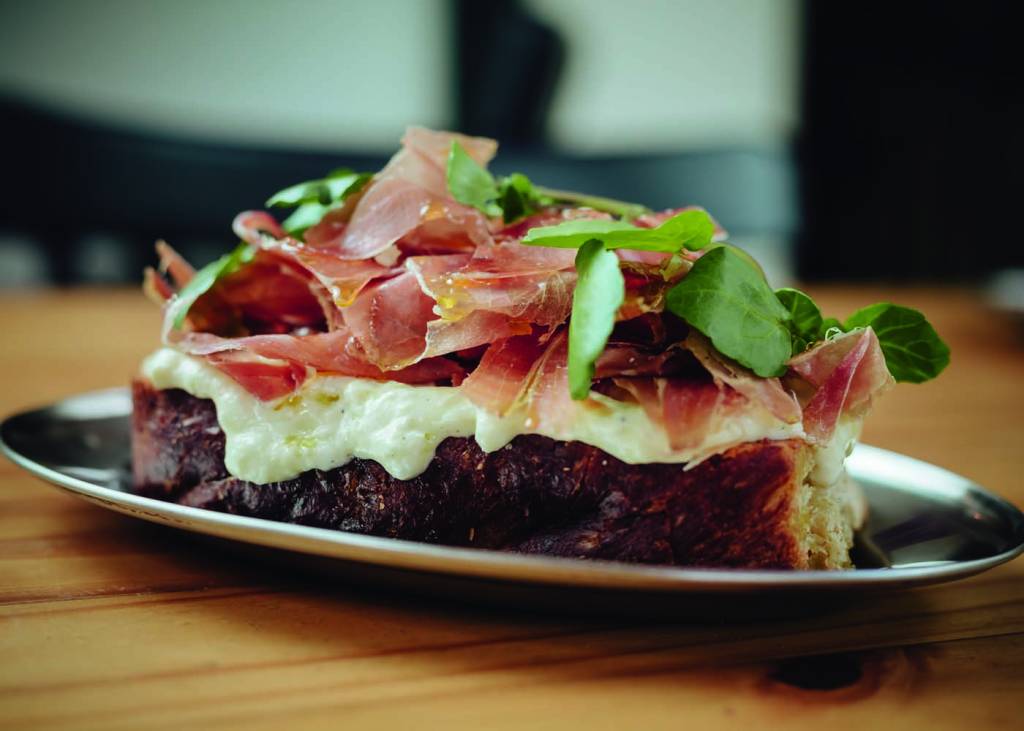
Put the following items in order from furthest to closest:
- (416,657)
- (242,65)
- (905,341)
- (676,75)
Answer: (676,75)
(242,65)
(905,341)
(416,657)

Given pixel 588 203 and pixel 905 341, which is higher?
pixel 588 203

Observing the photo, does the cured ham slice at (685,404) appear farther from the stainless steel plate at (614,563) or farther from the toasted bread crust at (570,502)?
the stainless steel plate at (614,563)

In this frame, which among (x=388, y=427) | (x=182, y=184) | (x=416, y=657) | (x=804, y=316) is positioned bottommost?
(x=182, y=184)

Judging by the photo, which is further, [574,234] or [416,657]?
[574,234]

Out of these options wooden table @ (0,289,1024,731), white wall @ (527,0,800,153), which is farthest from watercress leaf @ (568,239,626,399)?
white wall @ (527,0,800,153)

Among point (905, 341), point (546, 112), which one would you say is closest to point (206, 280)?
point (905, 341)

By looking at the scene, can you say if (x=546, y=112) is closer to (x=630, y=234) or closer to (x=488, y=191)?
(x=488, y=191)

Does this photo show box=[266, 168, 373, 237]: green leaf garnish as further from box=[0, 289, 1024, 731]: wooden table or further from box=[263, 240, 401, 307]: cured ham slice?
box=[0, 289, 1024, 731]: wooden table

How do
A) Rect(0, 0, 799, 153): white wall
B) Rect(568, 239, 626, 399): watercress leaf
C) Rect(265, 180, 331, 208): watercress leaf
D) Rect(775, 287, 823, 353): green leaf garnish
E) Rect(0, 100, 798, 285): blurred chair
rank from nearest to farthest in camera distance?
1. Rect(568, 239, 626, 399): watercress leaf
2. Rect(775, 287, 823, 353): green leaf garnish
3. Rect(265, 180, 331, 208): watercress leaf
4. Rect(0, 100, 798, 285): blurred chair
5. Rect(0, 0, 799, 153): white wall
